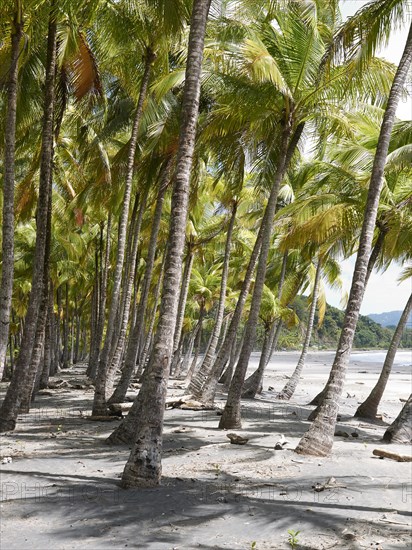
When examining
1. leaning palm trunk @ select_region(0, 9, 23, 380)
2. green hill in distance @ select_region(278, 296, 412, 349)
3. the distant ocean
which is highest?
leaning palm trunk @ select_region(0, 9, 23, 380)

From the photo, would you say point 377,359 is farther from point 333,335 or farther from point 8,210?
point 8,210

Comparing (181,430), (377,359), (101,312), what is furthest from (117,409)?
(377,359)

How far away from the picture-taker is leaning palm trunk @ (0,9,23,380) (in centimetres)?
1048

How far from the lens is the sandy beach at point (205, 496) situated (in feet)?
19.1

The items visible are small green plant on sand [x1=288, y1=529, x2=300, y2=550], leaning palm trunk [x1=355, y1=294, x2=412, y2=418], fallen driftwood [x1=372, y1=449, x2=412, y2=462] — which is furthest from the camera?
leaning palm trunk [x1=355, y1=294, x2=412, y2=418]

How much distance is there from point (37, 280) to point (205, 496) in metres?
6.18

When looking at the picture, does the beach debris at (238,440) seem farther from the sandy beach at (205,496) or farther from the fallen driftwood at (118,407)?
the fallen driftwood at (118,407)

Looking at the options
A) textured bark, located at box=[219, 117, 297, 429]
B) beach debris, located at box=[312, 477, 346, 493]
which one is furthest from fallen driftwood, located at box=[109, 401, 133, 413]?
beach debris, located at box=[312, 477, 346, 493]

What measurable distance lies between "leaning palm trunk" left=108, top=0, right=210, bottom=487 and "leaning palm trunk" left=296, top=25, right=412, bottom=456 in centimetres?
319

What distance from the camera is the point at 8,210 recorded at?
10.7 metres

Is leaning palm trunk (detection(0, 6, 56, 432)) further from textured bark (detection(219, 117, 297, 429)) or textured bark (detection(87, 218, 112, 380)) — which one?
textured bark (detection(87, 218, 112, 380))

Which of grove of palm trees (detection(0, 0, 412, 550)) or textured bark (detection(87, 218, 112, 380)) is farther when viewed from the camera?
textured bark (detection(87, 218, 112, 380))

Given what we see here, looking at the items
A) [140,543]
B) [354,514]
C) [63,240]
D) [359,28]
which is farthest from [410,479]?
[63,240]

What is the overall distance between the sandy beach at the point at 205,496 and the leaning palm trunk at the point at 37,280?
0.54 m
